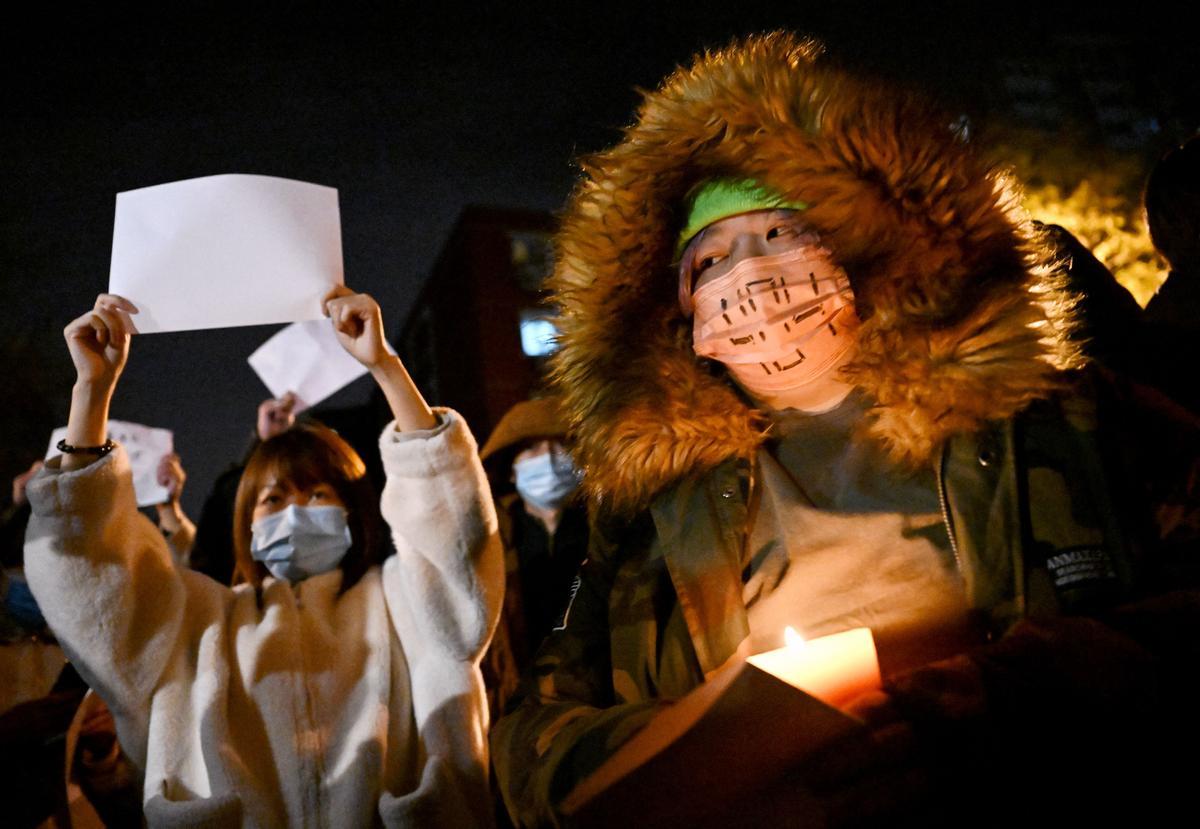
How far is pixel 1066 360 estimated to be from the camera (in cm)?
172

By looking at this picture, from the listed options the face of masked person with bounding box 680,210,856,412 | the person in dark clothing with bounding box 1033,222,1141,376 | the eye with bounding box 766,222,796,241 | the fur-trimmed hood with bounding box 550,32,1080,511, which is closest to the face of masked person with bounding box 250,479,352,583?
the fur-trimmed hood with bounding box 550,32,1080,511

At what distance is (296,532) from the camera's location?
107 inches

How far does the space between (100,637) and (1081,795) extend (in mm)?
2426

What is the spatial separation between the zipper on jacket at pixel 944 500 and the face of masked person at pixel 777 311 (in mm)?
353

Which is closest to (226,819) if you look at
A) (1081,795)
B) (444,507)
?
(444,507)

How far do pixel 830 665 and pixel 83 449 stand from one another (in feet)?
6.95

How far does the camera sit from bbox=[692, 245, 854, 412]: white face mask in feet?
6.28

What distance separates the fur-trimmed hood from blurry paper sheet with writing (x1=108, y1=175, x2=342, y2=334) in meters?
0.75

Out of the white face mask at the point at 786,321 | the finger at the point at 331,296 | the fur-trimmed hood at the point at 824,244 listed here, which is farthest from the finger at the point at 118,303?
the white face mask at the point at 786,321

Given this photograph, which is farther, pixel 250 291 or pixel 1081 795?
pixel 250 291

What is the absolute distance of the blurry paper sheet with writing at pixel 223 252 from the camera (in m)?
2.17

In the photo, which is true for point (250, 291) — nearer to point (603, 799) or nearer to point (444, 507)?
point (444, 507)

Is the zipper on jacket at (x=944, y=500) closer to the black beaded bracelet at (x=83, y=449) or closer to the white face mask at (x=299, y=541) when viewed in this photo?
the white face mask at (x=299, y=541)

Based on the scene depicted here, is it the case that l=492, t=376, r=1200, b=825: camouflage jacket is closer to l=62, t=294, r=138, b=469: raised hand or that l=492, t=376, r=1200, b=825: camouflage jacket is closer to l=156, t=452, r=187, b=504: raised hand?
l=62, t=294, r=138, b=469: raised hand
